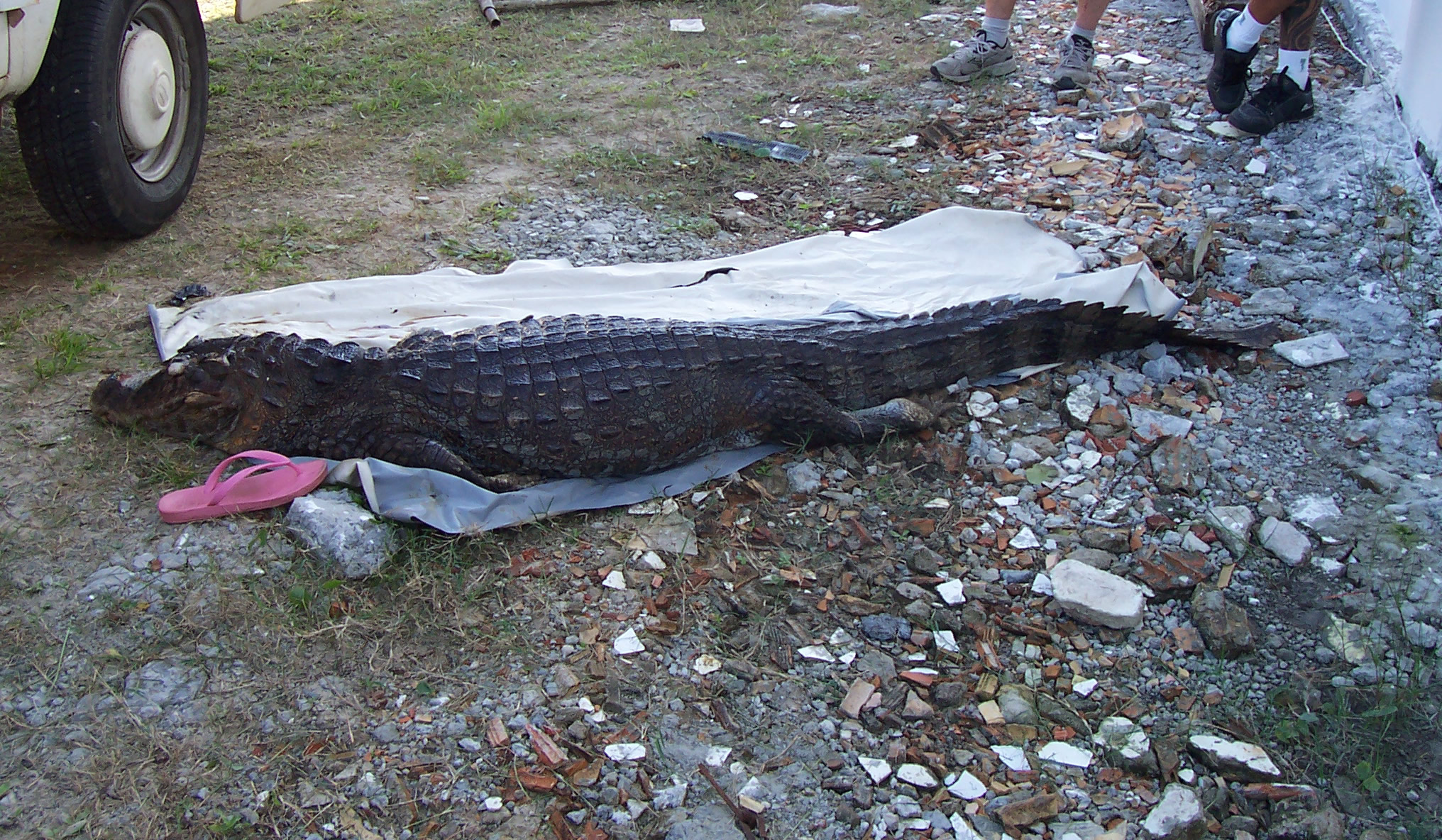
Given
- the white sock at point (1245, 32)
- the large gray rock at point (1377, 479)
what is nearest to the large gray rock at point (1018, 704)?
the large gray rock at point (1377, 479)

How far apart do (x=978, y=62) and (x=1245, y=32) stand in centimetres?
158


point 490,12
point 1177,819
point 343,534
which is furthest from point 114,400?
point 490,12

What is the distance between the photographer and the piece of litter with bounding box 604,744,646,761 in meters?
2.34

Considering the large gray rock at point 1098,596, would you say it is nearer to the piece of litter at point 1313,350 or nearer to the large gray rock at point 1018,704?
the large gray rock at point 1018,704

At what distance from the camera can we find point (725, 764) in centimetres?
233

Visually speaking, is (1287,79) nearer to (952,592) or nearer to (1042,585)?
(1042,585)

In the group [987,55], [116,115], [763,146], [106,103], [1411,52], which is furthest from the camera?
[987,55]

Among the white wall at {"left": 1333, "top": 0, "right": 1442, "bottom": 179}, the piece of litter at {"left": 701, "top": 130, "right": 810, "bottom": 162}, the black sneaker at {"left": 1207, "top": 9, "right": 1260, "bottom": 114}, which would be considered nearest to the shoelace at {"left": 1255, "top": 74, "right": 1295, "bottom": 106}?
the black sneaker at {"left": 1207, "top": 9, "right": 1260, "bottom": 114}

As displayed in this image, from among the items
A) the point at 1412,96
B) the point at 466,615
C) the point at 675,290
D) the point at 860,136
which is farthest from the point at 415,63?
the point at 1412,96

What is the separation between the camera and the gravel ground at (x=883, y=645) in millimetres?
2221

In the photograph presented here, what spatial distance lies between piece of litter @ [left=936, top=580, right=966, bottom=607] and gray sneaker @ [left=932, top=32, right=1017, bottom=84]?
442 cm

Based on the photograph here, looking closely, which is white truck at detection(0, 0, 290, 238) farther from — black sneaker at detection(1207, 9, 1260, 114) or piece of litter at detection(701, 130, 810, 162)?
black sneaker at detection(1207, 9, 1260, 114)

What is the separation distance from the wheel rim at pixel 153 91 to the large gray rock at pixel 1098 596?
13.9 feet

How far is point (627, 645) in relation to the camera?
2682 millimetres
